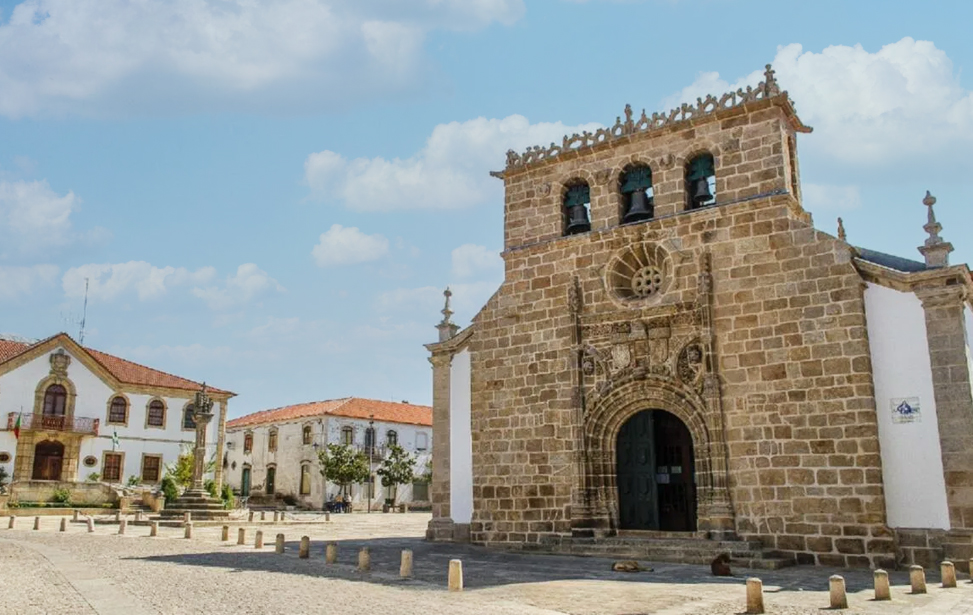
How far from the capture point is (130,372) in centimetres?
3853

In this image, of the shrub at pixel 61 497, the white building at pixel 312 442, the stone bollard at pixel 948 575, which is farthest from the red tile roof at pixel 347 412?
the stone bollard at pixel 948 575

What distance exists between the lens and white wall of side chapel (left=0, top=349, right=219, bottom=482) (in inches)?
1344

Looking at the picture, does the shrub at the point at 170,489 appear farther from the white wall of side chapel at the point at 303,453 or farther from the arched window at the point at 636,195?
the arched window at the point at 636,195

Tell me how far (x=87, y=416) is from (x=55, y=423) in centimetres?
135

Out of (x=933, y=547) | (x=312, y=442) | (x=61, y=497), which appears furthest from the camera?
(x=312, y=442)

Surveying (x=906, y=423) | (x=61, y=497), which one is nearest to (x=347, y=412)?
(x=61, y=497)

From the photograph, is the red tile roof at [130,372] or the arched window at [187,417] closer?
the red tile roof at [130,372]

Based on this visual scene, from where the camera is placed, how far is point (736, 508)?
573 inches

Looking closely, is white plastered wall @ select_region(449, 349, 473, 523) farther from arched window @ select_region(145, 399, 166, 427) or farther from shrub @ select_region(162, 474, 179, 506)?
arched window @ select_region(145, 399, 166, 427)

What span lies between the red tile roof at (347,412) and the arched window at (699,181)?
3412 cm

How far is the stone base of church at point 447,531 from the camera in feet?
58.2

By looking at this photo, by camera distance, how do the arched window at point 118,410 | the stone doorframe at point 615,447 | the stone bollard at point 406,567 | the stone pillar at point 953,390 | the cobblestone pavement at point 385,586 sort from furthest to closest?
1. the arched window at point 118,410
2. the stone doorframe at point 615,447
3. the stone pillar at point 953,390
4. the stone bollard at point 406,567
5. the cobblestone pavement at point 385,586

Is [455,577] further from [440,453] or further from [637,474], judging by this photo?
[440,453]

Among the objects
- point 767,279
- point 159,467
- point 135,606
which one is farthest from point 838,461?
point 159,467
